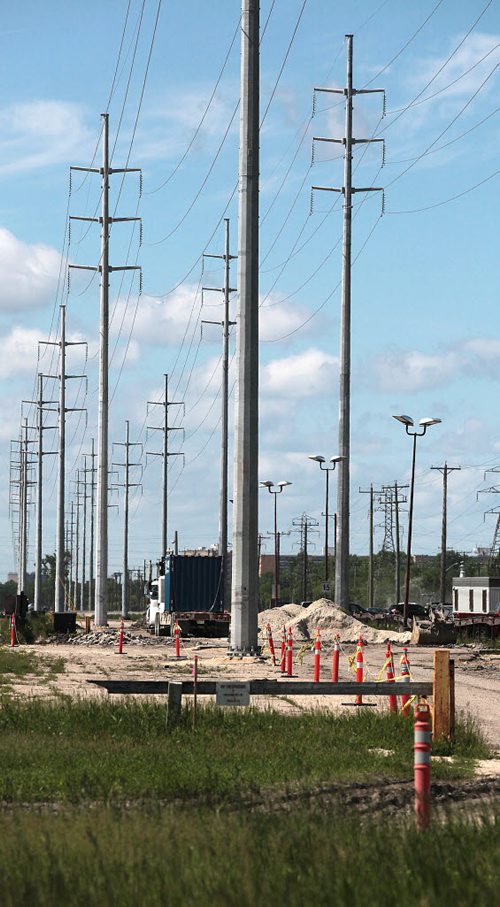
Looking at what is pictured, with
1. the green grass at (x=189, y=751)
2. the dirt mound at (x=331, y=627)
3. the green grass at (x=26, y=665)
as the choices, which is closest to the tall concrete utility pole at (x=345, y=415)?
the dirt mound at (x=331, y=627)

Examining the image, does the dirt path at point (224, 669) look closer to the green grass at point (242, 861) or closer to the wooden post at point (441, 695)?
the wooden post at point (441, 695)

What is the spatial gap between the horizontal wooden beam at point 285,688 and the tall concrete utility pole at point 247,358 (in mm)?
15850

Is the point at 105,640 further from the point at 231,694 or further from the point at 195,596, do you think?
the point at 231,694

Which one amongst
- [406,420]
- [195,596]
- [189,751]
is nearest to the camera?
[189,751]

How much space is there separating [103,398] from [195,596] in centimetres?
884

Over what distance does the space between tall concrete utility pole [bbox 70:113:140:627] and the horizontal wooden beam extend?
41.3m

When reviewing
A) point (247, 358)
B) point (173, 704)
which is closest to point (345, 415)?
point (247, 358)

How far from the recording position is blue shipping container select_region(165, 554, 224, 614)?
62.6 metres

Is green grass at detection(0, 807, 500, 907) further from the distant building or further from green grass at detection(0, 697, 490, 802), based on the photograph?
the distant building

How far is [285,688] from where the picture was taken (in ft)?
61.0

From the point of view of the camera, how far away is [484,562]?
175750 millimetres

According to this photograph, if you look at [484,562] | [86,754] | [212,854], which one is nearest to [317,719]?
[86,754]

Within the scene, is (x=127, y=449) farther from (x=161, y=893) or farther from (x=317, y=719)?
(x=161, y=893)

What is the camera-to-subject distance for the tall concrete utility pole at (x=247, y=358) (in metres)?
35.2
